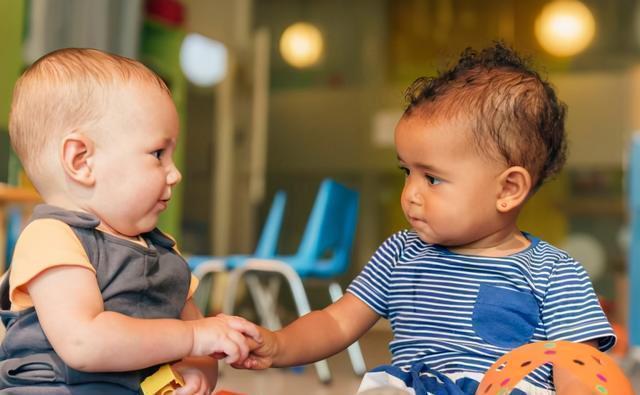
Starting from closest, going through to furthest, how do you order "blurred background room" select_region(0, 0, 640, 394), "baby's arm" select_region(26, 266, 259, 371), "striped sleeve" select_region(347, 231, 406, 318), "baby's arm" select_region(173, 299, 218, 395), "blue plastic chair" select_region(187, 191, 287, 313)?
1. "baby's arm" select_region(26, 266, 259, 371)
2. "baby's arm" select_region(173, 299, 218, 395)
3. "striped sleeve" select_region(347, 231, 406, 318)
4. "blue plastic chair" select_region(187, 191, 287, 313)
5. "blurred background room" select_region(0, 0, 640, 394)

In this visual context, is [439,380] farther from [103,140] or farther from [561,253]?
[103,140]

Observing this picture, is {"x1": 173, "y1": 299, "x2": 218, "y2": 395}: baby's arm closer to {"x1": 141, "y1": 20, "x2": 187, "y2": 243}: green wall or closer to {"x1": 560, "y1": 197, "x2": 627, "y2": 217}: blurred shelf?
{"x1": 141, "y1": 20, "x2": 187, "y2": 243}: green wall

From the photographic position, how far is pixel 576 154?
605cm

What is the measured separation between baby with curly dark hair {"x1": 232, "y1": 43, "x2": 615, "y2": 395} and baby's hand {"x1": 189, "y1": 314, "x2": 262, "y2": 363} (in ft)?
0.28

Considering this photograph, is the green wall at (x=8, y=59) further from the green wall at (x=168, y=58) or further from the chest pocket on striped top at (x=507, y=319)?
the chest pocket on striped top at (x=507, y=319)

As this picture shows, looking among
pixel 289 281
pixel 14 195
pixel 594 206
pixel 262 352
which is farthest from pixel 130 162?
pixel 594 206

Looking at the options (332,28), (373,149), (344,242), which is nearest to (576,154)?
(373,149)

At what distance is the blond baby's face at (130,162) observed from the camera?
0.93 m

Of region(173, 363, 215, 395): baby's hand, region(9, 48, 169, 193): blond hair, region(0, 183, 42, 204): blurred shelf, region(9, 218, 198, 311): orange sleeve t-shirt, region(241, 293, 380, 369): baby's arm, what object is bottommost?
region(0, 183, 42, 204): blurred shelf

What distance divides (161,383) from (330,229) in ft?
7.40

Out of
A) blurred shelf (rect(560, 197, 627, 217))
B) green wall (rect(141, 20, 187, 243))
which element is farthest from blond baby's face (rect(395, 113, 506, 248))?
blurred shelf (rect(560, 197, 627, 217))

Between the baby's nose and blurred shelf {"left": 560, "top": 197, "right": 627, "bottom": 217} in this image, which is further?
blurred shelf {"left": 560, "top": 197, "right": 627, "bottom": 217}

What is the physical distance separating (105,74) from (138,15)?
2939 mm

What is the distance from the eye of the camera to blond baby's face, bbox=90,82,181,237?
0.93 metres
